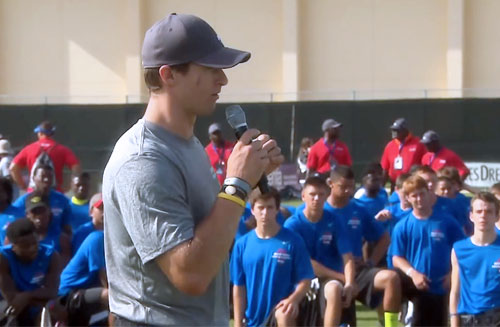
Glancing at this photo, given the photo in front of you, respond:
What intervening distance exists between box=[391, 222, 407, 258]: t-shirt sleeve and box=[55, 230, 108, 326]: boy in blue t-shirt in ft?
7.88

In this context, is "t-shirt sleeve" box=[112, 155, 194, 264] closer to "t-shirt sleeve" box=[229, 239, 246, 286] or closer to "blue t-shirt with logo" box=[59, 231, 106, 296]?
"t-shirt sleeve" box=[229, 239, 246, 286]

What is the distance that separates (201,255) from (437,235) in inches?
236

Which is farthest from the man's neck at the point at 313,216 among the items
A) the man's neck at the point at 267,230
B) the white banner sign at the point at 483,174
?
the white banner sign at the point at 483,174

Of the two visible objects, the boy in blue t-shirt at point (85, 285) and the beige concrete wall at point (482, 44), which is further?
the beige concrete wall at point (482, 44)

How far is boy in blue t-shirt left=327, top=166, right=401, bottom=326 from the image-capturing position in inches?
319

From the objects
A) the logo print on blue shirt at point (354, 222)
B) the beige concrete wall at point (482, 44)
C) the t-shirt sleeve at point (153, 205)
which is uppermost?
the beige concrete wall at point (482, 44)

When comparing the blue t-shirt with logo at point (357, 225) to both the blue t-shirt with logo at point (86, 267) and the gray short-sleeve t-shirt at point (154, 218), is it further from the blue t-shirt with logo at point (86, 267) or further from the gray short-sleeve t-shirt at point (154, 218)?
the gray short-sleeve t-shirt at point (154, 218)

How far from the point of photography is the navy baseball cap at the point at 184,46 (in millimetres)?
2736

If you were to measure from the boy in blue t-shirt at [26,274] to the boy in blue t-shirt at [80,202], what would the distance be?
2237 millimetres

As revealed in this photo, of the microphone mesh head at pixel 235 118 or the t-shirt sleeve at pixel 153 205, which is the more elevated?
the microphone mesh head at pixel 235 118

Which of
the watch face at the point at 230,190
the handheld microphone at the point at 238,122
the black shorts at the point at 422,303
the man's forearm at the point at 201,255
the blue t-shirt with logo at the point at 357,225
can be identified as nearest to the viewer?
the man's forearm at the point at 201,255

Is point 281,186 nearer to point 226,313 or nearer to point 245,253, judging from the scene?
point 245,253

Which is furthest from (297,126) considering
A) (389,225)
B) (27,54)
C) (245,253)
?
(245,253)

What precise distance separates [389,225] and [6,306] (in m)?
3.67
